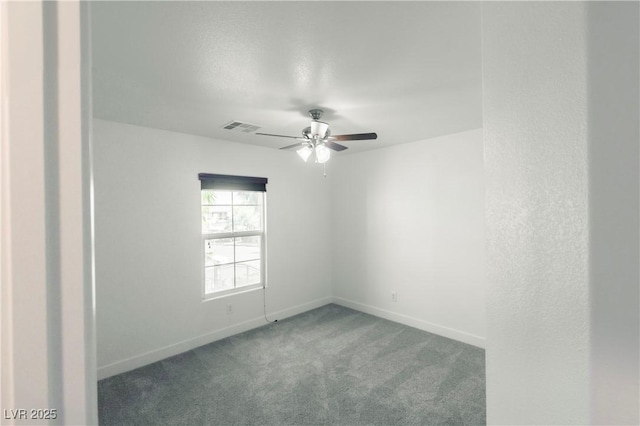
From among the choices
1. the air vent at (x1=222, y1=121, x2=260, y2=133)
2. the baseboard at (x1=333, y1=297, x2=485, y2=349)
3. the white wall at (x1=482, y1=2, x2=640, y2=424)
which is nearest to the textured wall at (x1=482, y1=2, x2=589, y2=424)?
the white wall at (x1=482, y1=2, x2=640, y2=424)

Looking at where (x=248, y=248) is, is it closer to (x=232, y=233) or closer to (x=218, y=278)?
(x=232, y=233)

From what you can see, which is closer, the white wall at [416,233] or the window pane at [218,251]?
the white wall at [416,233]

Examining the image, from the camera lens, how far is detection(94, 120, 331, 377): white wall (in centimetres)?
296

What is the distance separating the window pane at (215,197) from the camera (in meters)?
3.73

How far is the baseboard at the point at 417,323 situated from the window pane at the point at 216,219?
2.22 metres

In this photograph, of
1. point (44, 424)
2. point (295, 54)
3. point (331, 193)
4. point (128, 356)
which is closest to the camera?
point (44, 424)

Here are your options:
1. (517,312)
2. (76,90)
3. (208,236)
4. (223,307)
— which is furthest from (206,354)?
(76,90)

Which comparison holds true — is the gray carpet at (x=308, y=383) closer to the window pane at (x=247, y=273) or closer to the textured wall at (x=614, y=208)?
the window pane at (x=247, y=273)

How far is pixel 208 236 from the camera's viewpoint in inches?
147

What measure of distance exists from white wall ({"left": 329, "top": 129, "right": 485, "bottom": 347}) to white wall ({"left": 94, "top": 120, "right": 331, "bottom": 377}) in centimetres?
109

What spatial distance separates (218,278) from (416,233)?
8.52 feet

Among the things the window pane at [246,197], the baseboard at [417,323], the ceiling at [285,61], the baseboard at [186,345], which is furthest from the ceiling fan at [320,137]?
the baseboard at [417,323]

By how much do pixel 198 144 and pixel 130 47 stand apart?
1.97m

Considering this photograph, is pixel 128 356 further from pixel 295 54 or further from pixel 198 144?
pixel 295 54
